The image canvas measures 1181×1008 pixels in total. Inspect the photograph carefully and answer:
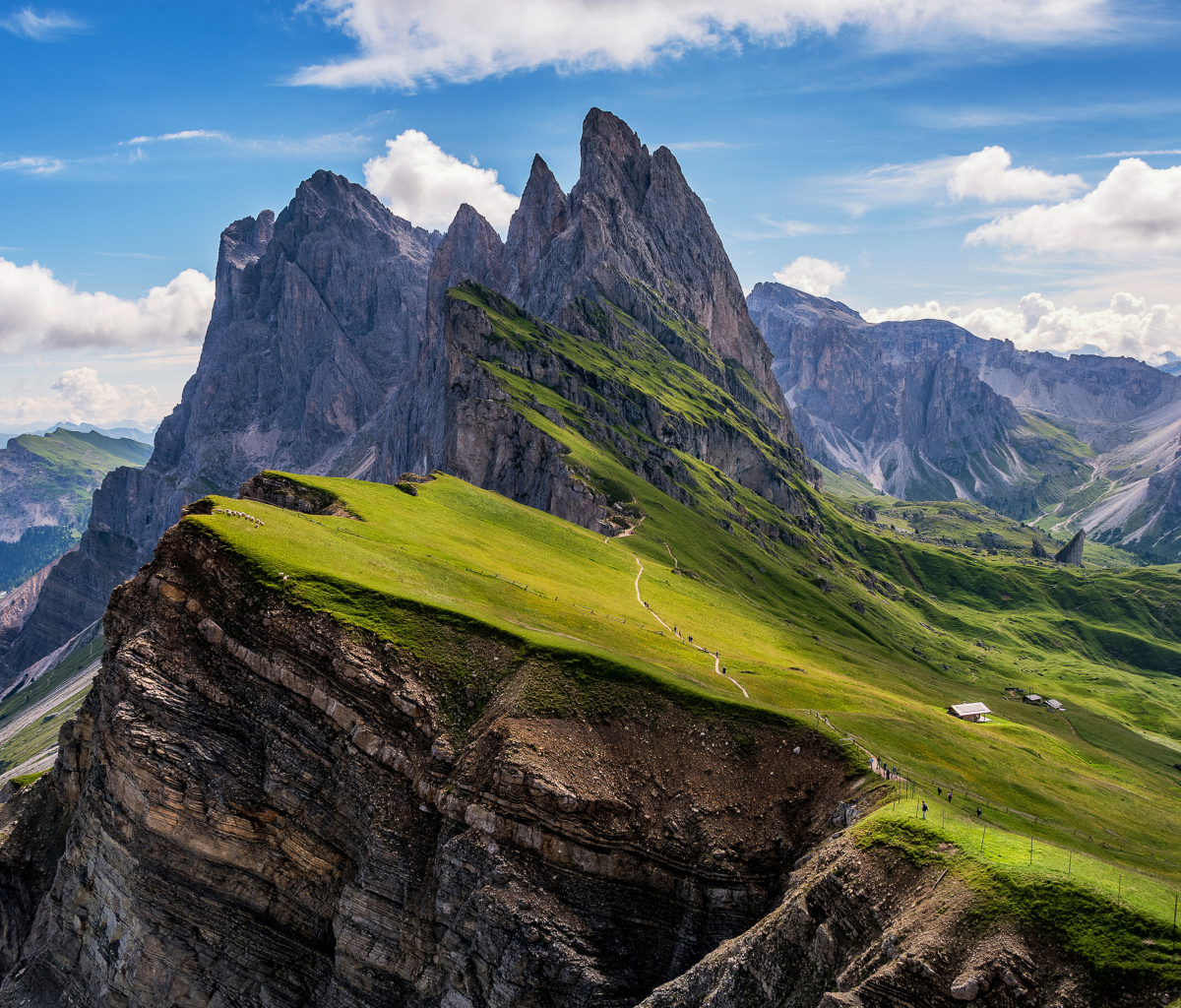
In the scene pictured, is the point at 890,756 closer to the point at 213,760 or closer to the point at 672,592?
the point at 213,760

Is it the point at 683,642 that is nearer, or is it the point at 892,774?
the point at 892,774

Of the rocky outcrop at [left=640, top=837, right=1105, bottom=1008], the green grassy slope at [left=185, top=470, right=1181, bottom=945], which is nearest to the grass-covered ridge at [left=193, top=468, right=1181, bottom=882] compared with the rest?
the green grassy slope at [left=185, top=470, right=1181, bottom=945]

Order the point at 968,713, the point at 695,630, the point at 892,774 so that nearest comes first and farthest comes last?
the point at 892,774 < the point at 695,630 < the point at 968,713

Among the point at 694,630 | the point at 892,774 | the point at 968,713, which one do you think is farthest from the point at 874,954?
the point at 968,713

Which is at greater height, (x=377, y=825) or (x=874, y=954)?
(x=874, y=954)

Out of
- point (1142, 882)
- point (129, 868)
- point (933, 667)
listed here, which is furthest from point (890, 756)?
point (933, 667)

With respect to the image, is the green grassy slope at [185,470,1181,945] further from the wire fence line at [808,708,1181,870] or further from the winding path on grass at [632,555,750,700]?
the winding path on grass at [632,555,750,700]

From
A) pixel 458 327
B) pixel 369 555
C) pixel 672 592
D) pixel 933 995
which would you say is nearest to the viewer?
pixel 933 995

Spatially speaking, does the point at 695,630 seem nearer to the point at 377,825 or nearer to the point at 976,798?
the point at 976,798
